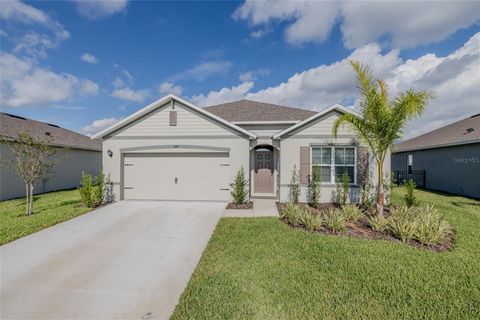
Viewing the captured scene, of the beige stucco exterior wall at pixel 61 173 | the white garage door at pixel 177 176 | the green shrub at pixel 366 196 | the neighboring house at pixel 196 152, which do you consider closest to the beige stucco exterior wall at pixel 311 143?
the neighboring house at pixel 196 152

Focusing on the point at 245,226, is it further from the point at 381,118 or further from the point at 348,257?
the point at 381,118

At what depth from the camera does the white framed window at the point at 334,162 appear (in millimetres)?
9664

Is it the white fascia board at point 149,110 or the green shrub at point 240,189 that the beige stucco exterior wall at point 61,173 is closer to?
the white fascia board at point 149,110

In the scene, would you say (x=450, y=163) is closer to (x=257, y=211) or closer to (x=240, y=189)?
(x=257, y=211)

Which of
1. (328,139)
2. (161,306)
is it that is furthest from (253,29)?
(161,306)

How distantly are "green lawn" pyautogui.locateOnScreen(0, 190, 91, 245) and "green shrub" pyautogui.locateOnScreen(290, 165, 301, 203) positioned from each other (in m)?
8.32

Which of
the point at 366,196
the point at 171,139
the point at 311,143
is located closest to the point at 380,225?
the point at 366,196

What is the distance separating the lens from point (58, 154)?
1377 cm

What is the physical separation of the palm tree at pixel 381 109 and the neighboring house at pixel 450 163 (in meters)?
2.78

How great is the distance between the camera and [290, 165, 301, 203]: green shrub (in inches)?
383

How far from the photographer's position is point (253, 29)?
12664mm

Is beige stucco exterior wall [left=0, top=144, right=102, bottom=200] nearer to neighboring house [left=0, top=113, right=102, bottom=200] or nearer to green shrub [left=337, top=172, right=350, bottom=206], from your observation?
neighboring house [left=0, top=113, right=102, bottom=200]

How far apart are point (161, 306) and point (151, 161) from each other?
8177 millimetres

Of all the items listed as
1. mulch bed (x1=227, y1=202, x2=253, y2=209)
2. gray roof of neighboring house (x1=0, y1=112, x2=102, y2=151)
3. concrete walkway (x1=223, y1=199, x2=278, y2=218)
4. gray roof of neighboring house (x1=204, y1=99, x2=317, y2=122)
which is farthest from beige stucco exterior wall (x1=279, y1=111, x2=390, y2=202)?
gray roof of neighboring house (x1=0, y1=112, x2=102, y2=151)
